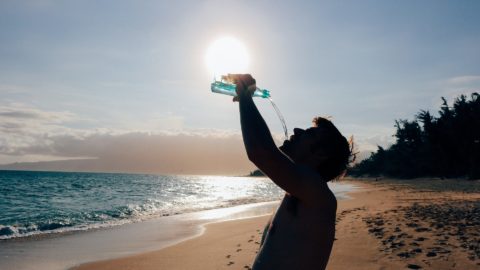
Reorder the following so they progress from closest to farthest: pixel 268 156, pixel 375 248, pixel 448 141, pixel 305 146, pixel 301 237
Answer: pixel 268 156, pixel 301 237, pixel 305 146, pixel 375 248, pixel 448 141

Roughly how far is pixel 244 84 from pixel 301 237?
2.81 feet

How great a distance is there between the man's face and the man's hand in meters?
0.40

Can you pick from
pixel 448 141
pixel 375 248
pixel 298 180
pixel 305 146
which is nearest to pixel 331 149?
pixel 305 146

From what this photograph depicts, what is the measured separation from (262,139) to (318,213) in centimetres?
51

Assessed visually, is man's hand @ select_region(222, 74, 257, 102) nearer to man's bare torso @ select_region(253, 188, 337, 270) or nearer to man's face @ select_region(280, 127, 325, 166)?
man's face @ select_region(280, 127, 325, 166)

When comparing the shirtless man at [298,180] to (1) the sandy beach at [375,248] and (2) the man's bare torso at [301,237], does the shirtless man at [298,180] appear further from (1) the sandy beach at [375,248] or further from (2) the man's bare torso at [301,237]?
(1) the sandy beach at [375,248]

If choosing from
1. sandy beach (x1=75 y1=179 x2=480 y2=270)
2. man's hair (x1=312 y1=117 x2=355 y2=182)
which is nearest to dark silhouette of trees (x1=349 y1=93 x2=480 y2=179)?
sandy beach (x1=75 y1=179 x2=480 y2=270)

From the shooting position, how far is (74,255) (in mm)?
11062

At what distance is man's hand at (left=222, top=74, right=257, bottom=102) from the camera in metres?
2.11

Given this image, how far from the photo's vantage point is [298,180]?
1.94 meters

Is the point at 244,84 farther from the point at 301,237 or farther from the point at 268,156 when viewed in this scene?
the point at 301,237

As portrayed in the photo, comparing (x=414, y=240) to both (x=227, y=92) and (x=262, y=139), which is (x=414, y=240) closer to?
(x=227, y=92)

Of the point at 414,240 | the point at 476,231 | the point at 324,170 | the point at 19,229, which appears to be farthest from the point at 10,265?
the point at 476,231

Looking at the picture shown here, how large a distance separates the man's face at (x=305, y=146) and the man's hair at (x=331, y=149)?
0.02 meters
